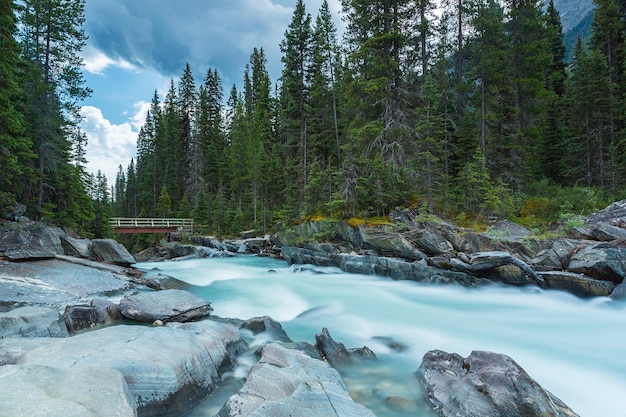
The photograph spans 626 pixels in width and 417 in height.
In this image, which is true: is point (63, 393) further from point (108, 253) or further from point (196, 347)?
point (108, 253)

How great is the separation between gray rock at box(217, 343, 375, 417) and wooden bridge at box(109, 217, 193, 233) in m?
33.8

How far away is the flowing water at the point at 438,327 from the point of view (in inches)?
191

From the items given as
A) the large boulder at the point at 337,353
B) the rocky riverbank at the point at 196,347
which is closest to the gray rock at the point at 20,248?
the rocky riverbank at the point at 196,347

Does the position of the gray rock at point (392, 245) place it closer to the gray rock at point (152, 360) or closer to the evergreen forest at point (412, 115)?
the evergreen forest at point (412, 115)

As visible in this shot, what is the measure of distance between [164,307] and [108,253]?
1096 centimetres

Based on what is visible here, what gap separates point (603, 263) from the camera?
915cm

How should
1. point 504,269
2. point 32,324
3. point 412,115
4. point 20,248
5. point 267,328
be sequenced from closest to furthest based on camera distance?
point 32,324 < point 267,328 < point 504,269 < point 20,248 < point 412,115

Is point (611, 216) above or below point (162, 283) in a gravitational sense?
above

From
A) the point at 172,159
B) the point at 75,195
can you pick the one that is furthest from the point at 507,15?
the point at 172,159

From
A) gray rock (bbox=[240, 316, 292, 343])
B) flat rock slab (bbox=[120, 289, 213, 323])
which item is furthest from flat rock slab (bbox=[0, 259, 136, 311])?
gray rock (bbox=[240, 316, 292, 343])

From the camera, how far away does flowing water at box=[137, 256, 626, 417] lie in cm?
486

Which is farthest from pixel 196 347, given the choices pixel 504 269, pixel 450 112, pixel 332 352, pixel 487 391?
pixel 450 112

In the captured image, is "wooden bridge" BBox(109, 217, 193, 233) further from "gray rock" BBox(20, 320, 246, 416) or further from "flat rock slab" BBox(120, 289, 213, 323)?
"gray rock" BBox(20, 320, 246, 416)

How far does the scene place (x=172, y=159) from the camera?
1982 inches
